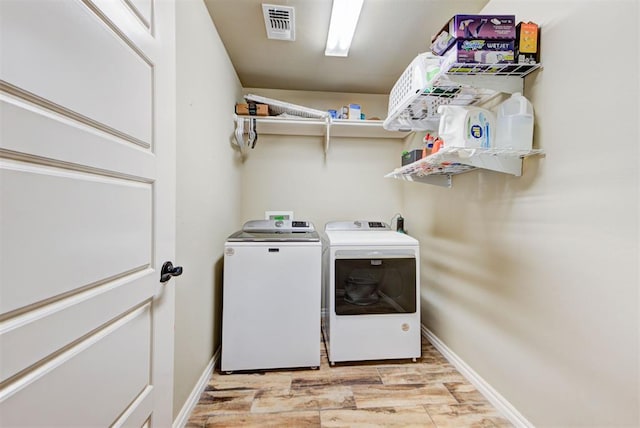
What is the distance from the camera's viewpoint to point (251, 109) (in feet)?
7.45

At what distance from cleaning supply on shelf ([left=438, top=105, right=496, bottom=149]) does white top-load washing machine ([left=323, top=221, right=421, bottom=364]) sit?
0.89 meters

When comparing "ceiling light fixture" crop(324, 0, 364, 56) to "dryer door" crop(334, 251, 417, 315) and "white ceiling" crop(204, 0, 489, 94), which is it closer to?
"white ceiling" crop(204, 0, 489, 94)

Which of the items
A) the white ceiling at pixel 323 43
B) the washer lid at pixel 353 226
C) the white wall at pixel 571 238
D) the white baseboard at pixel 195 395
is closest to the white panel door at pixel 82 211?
the white baseboard at pixel 195 395

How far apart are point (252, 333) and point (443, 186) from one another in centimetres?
180

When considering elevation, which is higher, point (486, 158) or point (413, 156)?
point (413, 156)

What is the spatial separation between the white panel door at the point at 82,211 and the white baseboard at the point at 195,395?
54cm

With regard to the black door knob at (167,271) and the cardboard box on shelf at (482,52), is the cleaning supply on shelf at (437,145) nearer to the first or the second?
the cardboard box on shelf at (482,52)

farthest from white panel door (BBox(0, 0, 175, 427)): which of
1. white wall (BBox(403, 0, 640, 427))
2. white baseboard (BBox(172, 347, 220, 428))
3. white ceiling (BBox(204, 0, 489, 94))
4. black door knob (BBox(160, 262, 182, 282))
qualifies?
white wall (BBox(403, 0, 640, 427))

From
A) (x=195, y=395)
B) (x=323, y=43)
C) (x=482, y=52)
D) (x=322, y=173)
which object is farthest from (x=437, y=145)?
(x=195, y=395)

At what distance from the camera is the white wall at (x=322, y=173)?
268 centimetres

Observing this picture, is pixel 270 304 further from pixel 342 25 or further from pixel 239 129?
pixel 342 25

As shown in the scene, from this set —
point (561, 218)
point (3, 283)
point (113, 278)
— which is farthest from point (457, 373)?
point (3, 283)

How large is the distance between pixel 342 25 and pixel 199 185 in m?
1.40

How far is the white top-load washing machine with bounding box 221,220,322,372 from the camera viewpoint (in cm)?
179
